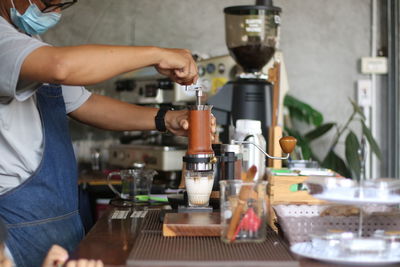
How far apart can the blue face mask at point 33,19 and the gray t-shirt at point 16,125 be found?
0.15 meters

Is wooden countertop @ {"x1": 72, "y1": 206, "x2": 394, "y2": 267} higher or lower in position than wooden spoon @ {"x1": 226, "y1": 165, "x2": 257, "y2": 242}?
lower

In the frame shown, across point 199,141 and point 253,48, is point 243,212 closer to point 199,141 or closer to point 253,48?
point 199,141

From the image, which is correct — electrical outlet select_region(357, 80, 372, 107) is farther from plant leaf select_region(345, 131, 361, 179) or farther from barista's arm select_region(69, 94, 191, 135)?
barista's arm select_region(69, 94, 191, 135)

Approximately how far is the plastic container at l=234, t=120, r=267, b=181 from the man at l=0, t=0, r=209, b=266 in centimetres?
41

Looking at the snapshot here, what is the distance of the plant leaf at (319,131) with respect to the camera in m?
4.50

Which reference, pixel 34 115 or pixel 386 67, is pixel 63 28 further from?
pixel 34 115

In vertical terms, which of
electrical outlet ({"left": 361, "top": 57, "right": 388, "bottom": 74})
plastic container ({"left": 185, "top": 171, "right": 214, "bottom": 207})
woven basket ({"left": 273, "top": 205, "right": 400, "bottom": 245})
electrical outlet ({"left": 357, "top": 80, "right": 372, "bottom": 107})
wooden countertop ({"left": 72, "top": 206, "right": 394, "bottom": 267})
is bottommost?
wooden countertop ({"left": 72, "top": 206, "right": 394, "bottom": 267})

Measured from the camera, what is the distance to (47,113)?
2268 mm

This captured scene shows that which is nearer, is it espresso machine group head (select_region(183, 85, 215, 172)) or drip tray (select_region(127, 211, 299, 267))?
drip tray (select_region(127, 211, 299, 267))

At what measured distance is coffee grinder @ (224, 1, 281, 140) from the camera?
Result: 2.97 metres

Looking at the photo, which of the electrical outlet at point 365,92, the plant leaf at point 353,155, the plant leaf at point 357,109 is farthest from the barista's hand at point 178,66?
the electrical outlet at point 365,92

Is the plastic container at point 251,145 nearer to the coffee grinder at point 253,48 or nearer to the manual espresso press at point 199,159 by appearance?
the coffee grinder at point 253,48

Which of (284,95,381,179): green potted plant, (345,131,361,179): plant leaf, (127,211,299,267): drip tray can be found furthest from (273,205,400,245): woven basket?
(345,131,361,179): plant leaf

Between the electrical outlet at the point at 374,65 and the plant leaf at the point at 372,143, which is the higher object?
the electrical outlet at the point at 374,65
